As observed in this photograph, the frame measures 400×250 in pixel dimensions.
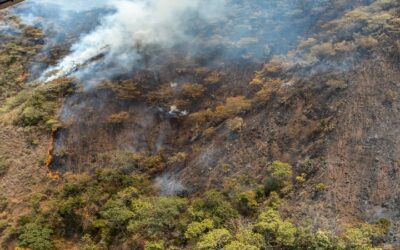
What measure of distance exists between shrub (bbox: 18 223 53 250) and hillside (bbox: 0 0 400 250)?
5cm

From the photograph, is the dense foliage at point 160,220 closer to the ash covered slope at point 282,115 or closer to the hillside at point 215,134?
the hillside at point 215,134

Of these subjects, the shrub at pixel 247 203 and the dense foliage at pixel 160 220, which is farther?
the shrub at pixel 247 203

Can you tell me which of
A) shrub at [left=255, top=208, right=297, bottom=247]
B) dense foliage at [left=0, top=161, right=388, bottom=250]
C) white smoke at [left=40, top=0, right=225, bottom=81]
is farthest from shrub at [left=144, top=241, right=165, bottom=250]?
white smoke at [left=40, top=0, right=225, bottom=81]

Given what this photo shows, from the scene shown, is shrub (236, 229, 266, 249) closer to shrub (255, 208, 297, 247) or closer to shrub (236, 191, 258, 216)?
shrub (255, 208, 297, 247)

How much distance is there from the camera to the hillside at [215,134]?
14.2 metres

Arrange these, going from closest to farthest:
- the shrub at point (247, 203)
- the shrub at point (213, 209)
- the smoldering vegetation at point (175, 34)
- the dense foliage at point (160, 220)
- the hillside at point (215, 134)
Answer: the dense foliage at point (160, 220) → the hillside at point (215, 134) → the shrub at point (213, 209) → the shrub at point (247, 203) → the smoldering vegetation at point (175, 34)

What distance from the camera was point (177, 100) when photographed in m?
19.7

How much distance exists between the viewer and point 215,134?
1777 cm

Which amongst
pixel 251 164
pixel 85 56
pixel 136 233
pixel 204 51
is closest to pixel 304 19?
pixel 204 51

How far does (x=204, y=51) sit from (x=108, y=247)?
1092 centimetres

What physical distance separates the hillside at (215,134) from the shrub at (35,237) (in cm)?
5

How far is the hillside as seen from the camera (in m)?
14.2

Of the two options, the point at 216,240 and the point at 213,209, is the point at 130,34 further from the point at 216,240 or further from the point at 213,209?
the point at 216,240

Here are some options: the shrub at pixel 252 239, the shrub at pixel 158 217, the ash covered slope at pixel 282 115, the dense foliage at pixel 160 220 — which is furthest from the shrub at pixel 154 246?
the ash covered slope at pixel 282 115
